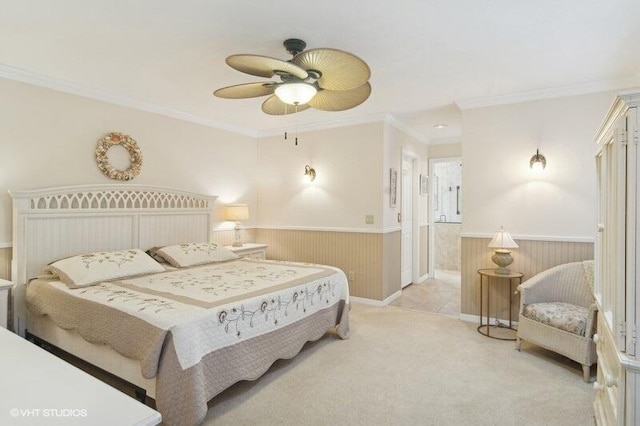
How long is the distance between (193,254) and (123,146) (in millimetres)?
1394

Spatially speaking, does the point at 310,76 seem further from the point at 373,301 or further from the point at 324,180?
the point at 373,301

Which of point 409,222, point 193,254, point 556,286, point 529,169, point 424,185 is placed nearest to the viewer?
point 556,286

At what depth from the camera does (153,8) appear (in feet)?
7.12

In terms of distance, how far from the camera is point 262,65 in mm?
2129

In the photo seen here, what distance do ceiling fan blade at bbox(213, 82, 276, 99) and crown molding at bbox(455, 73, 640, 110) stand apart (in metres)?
2.39

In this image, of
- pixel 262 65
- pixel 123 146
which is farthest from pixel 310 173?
pixel 262 65

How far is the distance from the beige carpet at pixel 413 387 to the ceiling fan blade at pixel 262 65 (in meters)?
2.12

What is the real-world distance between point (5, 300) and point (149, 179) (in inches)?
70.8

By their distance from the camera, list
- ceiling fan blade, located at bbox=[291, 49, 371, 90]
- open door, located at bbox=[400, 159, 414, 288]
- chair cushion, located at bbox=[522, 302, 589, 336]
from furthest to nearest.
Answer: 1. open door, located at bbox=[400, 159, 414, 288]
2. chair cushion, located at bbox=[522, 302, 589, 336]
3. ceiling fan blade, located at bbox=[291, 49, 371, 90]

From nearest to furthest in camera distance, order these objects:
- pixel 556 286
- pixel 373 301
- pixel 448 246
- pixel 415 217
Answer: pixel 556 286 < pixel 373 301 < pixel 415 217 < pixel 448 246

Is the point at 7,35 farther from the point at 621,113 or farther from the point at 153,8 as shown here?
the point at 621,113

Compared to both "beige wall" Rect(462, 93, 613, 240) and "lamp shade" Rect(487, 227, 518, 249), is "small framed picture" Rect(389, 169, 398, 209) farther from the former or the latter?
"lamp shade" Rect(487, 227, 518, 249)

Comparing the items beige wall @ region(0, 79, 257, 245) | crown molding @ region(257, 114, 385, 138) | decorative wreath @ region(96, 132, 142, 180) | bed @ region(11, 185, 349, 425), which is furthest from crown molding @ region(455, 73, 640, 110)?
decorative wreath @ region(96, 132, 142, 180)

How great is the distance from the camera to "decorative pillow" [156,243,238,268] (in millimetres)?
3771
